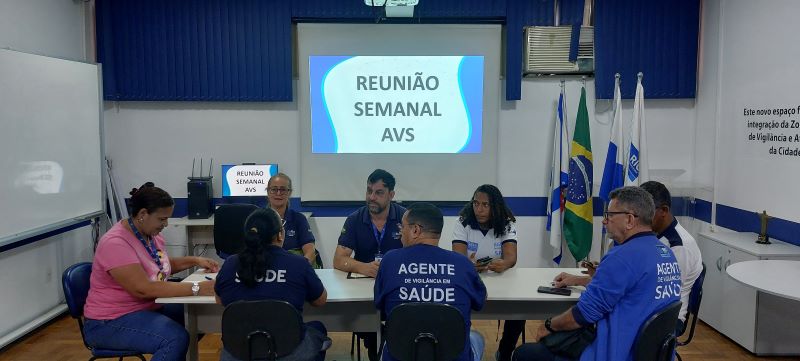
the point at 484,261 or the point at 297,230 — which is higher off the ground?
the point at 297,230

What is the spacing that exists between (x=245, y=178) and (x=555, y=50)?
312cm

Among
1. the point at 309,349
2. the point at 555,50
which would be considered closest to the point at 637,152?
the point at 555,50

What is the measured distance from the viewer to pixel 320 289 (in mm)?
2590

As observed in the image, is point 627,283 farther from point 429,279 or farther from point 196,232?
point 196,232

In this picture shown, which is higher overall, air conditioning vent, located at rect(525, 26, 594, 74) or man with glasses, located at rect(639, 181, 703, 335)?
air conditioning vent, located at rect(525, 26, 594, 74)

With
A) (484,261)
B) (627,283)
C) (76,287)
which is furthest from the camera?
(484,261)

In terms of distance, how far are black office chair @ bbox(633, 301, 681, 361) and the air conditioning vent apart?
339cm

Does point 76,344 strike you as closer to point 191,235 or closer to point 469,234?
point 191,235

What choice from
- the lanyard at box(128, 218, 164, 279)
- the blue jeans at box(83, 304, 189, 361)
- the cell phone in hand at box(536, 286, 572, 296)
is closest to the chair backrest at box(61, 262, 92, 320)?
the blue jeans at box(83, 304, 189, 361)

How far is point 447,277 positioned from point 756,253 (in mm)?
2667

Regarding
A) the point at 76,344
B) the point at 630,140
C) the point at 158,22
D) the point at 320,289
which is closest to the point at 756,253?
the point at 630,140

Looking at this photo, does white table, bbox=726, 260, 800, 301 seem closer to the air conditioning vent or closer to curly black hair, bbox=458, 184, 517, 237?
curly black hair, bbox=458, 184, 517, 237

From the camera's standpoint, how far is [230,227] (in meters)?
4.37

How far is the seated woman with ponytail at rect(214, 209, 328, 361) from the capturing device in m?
2.42
